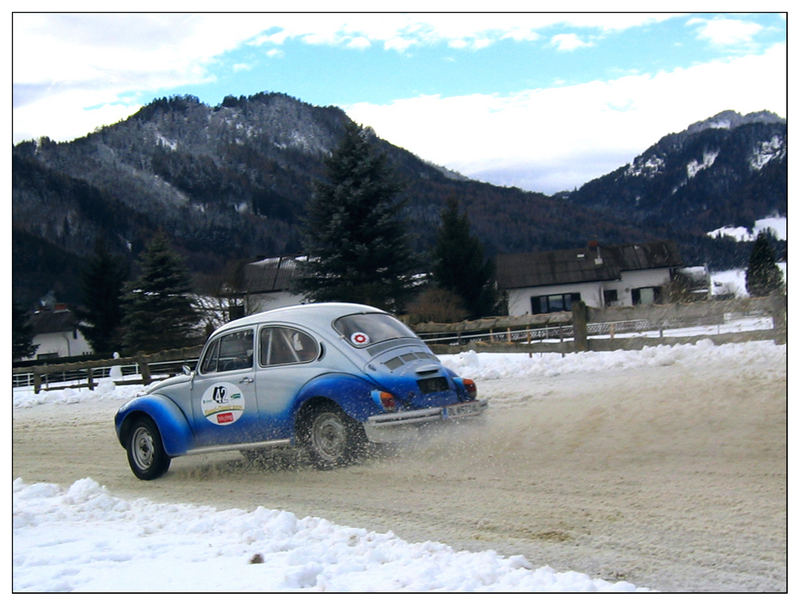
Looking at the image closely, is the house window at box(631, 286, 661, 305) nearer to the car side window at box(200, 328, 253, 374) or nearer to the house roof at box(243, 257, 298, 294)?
the house roof at box(243, 257, 298, 294)

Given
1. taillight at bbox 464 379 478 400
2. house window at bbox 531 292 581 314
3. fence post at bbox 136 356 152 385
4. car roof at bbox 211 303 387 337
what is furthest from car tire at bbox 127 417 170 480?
house window at bbox 531 292 581 314

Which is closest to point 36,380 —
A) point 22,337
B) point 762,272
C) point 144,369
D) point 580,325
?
point 22,337

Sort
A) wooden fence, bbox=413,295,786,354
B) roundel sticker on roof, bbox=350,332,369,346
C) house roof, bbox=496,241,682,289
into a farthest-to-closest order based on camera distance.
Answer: house roof, bbox=496,241,682,289 < wooden fence, bbox=413,295,786,354 < roundel sticker on roof, bbox=350,332,369,346

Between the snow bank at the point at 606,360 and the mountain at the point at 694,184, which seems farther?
the mountain at the point at 694,184

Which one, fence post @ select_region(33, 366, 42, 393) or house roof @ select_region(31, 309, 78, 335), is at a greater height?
house roof @ select_region(31, 309, 78, 335)

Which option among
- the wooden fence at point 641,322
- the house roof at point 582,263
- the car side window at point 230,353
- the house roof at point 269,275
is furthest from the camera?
the house roof at point 582,263

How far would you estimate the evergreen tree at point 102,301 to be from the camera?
3559cm

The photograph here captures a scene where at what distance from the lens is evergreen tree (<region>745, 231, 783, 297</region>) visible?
16.8 m

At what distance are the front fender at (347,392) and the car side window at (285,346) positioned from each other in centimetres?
40

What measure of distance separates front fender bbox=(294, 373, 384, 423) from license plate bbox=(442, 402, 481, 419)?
29.8 inches

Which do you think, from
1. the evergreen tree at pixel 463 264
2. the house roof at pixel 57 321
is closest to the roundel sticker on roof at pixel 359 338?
the evergreen tree at pixel 463 264

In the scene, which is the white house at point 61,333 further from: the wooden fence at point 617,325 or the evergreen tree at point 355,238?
the wooden fence at point 617,325

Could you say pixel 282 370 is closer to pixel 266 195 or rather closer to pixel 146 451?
pixel 146 451

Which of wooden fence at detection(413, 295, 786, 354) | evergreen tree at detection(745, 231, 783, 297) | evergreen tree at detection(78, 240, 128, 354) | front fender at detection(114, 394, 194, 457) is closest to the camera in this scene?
front fender at detection(114, 394, 194, 457)
